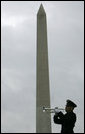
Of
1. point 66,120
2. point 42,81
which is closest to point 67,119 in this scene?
point 66,120

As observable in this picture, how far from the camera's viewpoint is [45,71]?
2891 cm

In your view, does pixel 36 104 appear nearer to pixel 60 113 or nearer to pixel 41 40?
pixel 41 40

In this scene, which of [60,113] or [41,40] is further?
[41,40]

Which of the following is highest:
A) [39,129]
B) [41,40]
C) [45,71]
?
[41,40]

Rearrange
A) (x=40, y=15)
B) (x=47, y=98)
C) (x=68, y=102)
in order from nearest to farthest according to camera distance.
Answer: (x=68, y=102) → (x=47, y=98) → (x=40, y=15)

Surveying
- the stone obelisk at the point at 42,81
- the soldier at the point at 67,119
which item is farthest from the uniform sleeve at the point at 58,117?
the stone obelisk at the point at 42,81

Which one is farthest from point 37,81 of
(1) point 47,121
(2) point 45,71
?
(1) point 47,121

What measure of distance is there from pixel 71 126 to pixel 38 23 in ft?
74.2

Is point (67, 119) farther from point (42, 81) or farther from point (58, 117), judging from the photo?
point (42, 81)

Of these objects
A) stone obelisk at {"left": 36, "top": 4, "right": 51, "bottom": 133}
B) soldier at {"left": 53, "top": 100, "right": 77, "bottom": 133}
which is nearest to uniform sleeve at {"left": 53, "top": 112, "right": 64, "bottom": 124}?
soldier at {"left": 53, "top": 100, "right": 77, "bottom": 133}

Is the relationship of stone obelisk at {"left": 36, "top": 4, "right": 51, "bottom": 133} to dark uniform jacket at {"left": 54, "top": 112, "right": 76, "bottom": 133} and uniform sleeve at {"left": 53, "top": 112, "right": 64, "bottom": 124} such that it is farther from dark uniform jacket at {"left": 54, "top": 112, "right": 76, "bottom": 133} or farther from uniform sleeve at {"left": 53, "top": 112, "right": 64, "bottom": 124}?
uniform sleeve at {"left": 53, "top": 112, "right": 64, "bottom": 124}

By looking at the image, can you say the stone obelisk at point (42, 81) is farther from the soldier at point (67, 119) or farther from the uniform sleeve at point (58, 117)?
the uniform sleeve at point (58, 117)

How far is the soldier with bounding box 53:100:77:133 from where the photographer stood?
724 centimetres

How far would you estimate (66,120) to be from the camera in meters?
7.41
